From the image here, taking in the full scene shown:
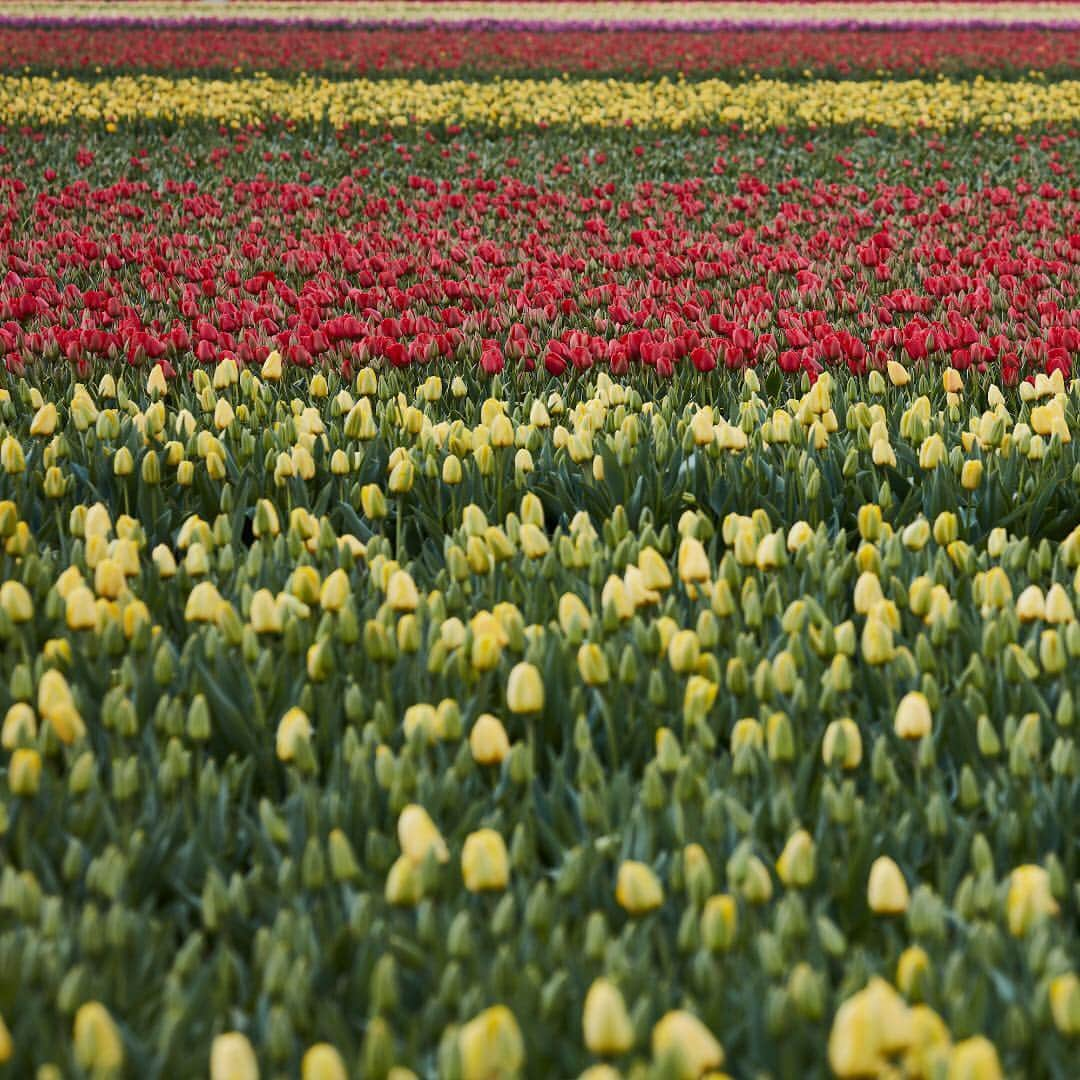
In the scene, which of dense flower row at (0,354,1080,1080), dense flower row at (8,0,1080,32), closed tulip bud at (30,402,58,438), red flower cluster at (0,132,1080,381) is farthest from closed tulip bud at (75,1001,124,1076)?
dense flower row at (8,0,1080,32)

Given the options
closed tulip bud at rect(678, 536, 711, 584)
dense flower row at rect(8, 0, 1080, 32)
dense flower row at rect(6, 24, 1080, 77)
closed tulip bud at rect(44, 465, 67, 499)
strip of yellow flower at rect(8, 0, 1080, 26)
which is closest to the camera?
closed tulip bud at rect(678, 536, 711, 584)

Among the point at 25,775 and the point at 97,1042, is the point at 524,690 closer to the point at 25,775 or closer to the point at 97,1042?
the point at 25,775

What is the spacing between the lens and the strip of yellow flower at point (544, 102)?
1345 cm

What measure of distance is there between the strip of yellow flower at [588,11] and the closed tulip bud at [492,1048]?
1102 inches

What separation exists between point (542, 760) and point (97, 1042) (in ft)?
3.56

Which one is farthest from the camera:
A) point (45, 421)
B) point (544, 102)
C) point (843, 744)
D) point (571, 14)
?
point (571, 14)

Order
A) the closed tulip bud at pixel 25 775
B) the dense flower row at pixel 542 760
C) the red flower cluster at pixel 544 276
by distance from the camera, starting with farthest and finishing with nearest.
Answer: the red flower cluster at pixel 544 276, the closed tulip bud at pixel 25 775, the dense flower row at pixel 542 760

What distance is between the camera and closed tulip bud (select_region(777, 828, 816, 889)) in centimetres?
172

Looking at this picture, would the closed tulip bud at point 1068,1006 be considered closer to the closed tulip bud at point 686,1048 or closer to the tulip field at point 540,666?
the tulip field at point 540,666

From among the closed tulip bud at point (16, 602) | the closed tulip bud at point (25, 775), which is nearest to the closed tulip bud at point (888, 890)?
the closed tulip bud at point (25, 775)

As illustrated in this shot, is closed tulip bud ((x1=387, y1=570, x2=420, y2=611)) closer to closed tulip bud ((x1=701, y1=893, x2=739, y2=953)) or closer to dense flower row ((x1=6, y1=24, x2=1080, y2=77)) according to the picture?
closed tulip bud ((x1=701, y1=893, x2=739, y2=953))

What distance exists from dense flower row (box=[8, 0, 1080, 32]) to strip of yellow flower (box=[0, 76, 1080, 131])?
10081mm

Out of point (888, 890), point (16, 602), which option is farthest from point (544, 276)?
point (888, 890)

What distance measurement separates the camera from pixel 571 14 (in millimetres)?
30188
